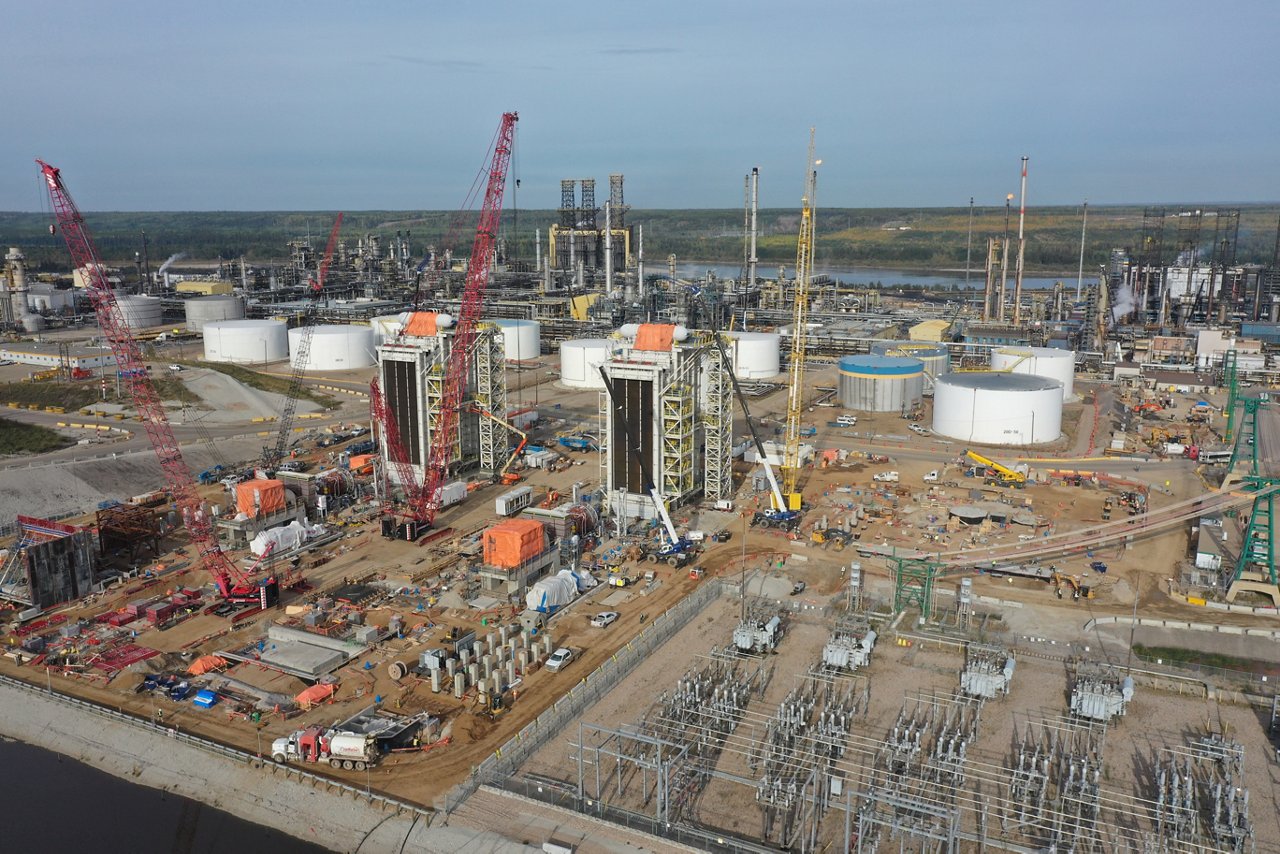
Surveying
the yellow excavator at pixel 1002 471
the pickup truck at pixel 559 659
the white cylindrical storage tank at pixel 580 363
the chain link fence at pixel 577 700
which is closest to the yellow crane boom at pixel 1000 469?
the yellow excavator at pixel 1002 471

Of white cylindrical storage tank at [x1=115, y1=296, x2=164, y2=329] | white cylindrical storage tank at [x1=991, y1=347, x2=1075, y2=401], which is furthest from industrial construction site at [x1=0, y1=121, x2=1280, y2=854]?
white cylindrical storage tank at [x1=115, y1=296, x2=164, y2=329]

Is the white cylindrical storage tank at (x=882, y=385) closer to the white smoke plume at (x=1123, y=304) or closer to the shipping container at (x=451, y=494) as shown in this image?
the shipping container at (x=451, y=494)

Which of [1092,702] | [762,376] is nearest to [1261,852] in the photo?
[1092,702]

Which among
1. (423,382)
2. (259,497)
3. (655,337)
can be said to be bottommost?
(259,497)

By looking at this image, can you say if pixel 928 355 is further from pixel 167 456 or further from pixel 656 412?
pixel 167 456

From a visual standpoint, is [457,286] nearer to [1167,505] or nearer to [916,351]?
[916,351]

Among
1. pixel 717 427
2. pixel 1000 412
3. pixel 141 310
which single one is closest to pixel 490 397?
pixel 717 427
